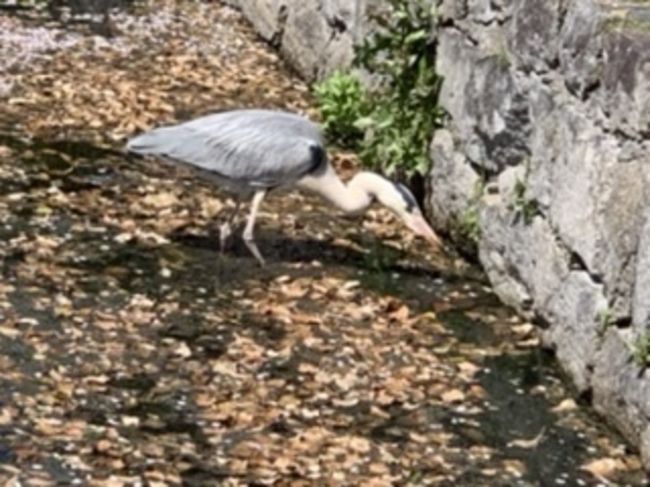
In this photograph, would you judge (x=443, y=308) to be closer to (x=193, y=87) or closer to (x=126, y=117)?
(x=126, y=117)

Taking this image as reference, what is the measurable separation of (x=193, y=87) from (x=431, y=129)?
2730mm

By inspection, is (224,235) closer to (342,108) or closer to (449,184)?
(449,184)

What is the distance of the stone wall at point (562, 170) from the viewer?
5.87 meters

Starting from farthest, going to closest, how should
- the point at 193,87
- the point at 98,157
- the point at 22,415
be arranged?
1. the point at 193,87
2. the point at 98,157
3. the point at 22,415

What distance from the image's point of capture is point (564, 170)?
6.55 metres

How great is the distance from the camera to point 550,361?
21.6 feet

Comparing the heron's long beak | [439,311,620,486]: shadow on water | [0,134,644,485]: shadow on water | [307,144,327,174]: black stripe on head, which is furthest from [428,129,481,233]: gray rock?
[439,311,620,486]: shadow on water

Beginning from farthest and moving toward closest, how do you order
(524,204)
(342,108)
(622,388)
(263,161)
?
(342,108)
(263,161)
(524,204)
(622,388)

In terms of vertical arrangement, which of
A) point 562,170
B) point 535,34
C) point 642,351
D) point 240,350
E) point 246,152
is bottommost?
point 240,350

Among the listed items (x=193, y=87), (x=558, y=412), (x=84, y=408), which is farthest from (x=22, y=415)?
(x=193, y=87)

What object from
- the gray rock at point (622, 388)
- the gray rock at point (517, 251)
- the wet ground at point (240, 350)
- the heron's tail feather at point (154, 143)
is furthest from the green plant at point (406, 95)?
the gray rock at point (622, 388)

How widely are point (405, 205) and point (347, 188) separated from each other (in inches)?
11.5

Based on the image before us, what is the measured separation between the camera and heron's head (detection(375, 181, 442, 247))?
25.1 ft

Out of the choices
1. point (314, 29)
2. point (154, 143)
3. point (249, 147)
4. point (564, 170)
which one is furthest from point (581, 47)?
point (314, 29)
